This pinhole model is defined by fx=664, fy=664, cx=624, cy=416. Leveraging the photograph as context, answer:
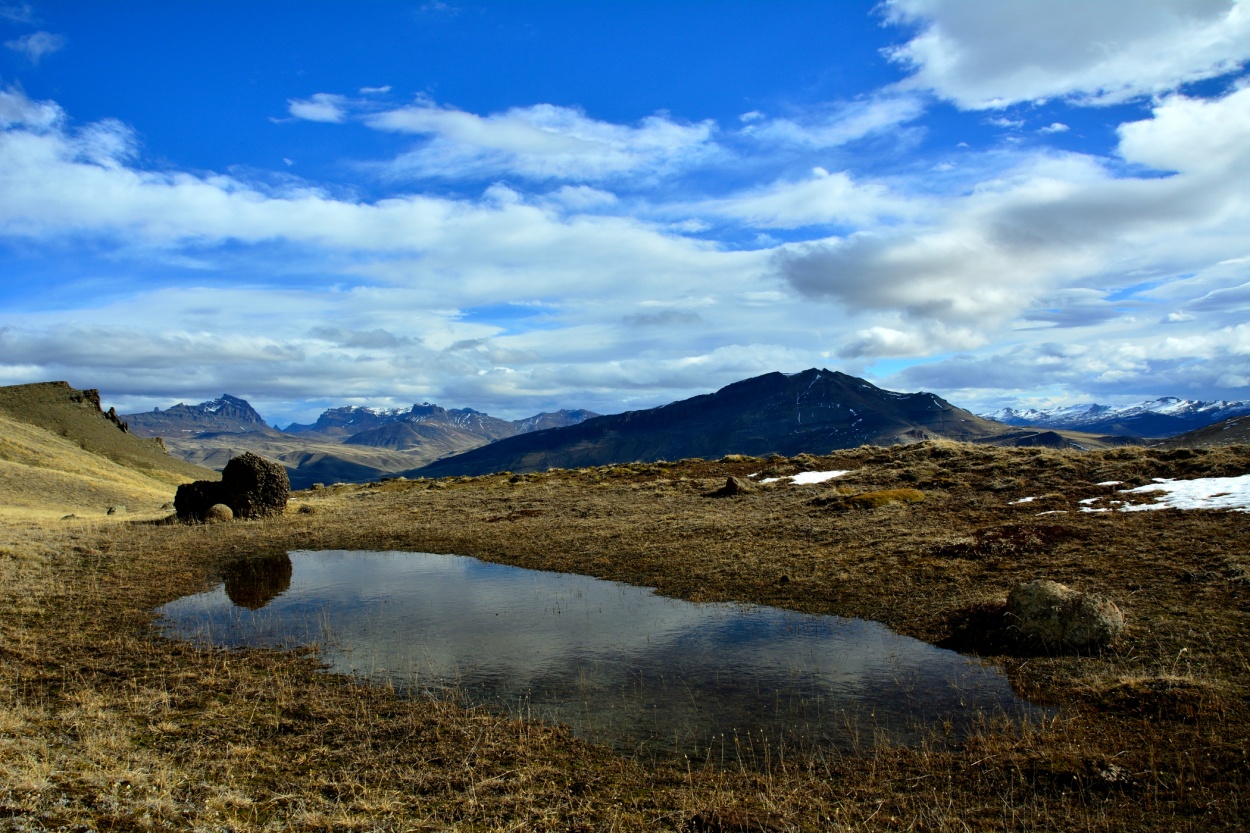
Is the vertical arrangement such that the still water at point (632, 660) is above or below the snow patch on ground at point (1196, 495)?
below

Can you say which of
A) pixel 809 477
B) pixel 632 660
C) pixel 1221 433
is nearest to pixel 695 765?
pixel 632 660

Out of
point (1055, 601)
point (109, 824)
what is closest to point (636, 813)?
point (109, 824)

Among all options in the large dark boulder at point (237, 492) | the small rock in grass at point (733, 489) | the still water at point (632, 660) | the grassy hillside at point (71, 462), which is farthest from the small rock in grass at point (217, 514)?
the small rock in grass at point (733, 489)

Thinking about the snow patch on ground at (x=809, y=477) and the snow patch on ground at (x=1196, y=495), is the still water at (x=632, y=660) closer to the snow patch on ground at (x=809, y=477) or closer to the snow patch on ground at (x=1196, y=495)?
the snow patch on ground at (x=1196, y=495)

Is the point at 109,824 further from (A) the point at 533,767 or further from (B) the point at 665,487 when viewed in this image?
(B) the point at 665,487

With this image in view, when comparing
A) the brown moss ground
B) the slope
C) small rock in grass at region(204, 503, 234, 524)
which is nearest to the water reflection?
the brown moss ground

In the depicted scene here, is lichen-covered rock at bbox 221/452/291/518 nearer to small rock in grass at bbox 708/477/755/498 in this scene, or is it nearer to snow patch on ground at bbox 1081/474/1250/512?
small rock in grass at bbox 708/477/755/498

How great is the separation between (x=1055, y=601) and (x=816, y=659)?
5.81 metres

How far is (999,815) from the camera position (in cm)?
934

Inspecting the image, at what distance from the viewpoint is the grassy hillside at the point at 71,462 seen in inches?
2275

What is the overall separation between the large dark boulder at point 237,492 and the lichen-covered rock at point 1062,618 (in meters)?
42.9

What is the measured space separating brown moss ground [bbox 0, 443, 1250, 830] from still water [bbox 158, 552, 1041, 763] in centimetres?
99

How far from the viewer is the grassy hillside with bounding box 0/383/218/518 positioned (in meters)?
57.8

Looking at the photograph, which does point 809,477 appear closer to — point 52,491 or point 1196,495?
point 1196,495
